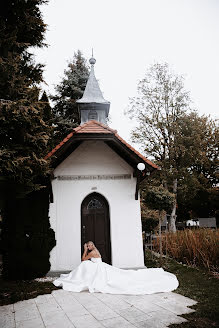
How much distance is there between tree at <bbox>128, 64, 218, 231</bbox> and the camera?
66.9 feet

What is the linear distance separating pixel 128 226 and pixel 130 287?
10.0 ft

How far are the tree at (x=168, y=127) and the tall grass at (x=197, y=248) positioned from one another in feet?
32.0

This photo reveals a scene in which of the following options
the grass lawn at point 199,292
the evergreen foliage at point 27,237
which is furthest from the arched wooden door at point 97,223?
the grass lawn at point 199,292

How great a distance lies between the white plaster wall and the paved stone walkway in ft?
9.00

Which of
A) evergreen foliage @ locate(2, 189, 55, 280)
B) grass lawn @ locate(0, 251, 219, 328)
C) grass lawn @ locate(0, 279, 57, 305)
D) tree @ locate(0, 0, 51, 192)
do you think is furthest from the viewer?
evergreen foliage @ locate(2, 189, 55, 280)

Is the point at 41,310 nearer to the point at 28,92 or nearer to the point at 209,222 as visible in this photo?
the point at 28,92

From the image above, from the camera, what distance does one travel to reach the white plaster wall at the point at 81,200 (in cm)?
855

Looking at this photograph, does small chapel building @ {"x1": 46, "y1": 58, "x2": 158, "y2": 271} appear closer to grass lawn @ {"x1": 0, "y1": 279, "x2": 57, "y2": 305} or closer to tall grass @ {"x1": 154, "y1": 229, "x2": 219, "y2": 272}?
grass lawn @ {"x1": 0, "y1": 279, "x2": 57, "y2": 305}

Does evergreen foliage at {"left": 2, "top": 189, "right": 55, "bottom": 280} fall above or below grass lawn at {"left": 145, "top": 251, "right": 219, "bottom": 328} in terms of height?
above

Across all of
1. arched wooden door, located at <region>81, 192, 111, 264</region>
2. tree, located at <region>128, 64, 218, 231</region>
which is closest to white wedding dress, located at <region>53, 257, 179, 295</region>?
arched wooden door, located at <region>81, 192, 111, 264</region>

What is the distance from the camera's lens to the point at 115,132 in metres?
8.22

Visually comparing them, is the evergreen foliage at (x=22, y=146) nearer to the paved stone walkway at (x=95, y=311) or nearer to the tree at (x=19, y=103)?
the tree at (x=19, y=103)

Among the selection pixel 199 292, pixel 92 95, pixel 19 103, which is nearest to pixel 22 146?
pixel 19 103

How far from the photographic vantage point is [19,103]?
594cm
